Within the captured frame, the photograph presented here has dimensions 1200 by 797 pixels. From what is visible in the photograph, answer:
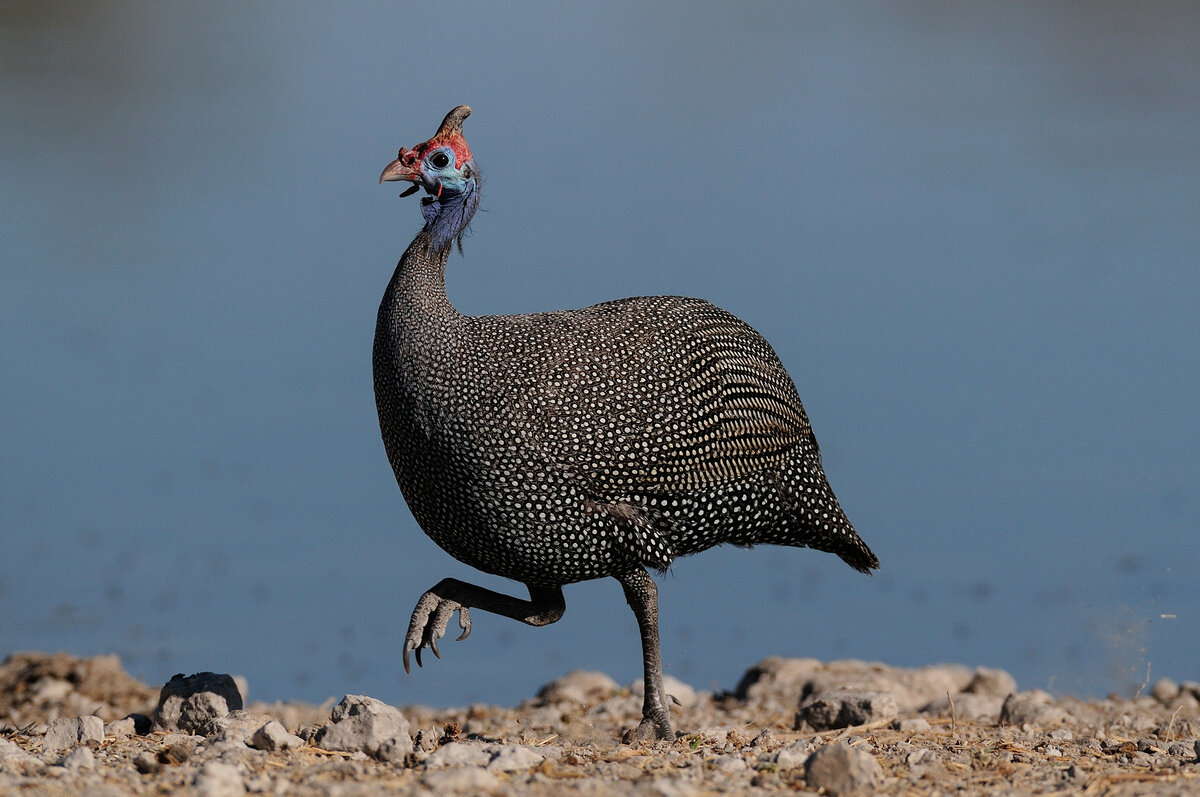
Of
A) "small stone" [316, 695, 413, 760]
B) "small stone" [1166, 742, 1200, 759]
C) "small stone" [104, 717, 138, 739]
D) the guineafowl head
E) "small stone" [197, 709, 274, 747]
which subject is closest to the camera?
"small stone" [316, 695, 413, 760]

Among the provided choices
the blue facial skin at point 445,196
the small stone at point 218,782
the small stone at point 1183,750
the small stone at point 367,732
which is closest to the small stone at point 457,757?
the small stone at point 367,732

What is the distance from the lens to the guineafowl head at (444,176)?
6852 millimetres

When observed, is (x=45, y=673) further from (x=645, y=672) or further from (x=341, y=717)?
(x=645, y=672)

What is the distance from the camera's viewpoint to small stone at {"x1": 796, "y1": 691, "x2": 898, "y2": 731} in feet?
24.6

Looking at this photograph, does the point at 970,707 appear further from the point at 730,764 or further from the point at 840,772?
the point at 840,772

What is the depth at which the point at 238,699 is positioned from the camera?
276 inches

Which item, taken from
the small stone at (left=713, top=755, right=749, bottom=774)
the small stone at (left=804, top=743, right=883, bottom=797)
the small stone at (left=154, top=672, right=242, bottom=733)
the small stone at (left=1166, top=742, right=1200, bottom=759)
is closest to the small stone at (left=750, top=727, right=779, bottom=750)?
the small stone at (left=713, top=755, right=749, bottom=774)

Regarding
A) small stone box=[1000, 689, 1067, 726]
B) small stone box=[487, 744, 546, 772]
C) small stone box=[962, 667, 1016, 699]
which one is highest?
small stone box=[962, 667, 1016, 699]

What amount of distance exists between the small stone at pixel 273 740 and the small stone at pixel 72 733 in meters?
0.92

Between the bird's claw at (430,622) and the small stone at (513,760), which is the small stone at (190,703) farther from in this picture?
the small stone at (513,760)

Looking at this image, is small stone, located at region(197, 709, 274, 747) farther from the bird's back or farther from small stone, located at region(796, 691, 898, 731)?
small stone, located at region(796, 691, 898, 731)

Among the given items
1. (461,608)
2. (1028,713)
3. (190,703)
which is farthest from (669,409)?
(1028,713)

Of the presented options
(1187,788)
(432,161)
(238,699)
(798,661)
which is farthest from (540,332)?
(798,661)

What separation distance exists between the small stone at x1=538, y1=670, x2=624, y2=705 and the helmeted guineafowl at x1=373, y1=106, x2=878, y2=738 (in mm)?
2462
